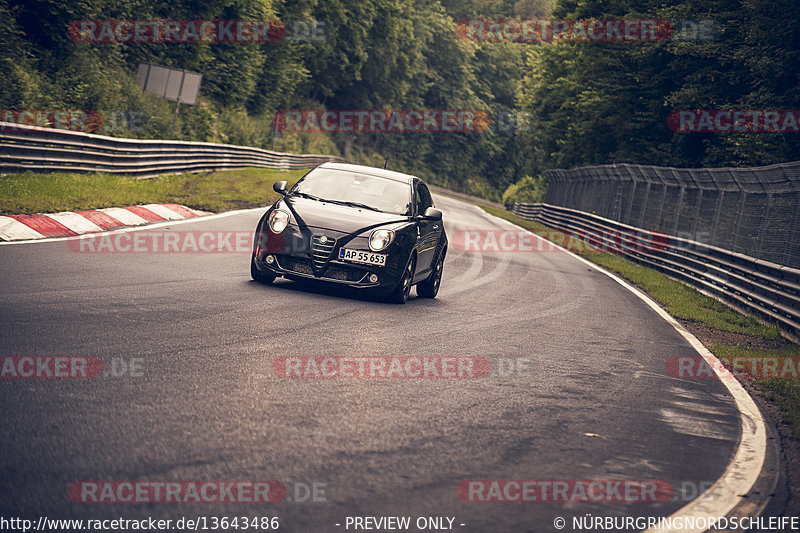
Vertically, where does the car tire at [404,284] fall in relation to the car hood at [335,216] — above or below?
below

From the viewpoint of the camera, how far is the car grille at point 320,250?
32.9 feet

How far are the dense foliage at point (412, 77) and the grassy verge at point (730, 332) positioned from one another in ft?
39.1

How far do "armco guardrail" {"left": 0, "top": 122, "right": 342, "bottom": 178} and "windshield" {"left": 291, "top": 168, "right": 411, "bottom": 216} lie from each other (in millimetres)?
7131

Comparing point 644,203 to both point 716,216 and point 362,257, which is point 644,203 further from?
point 362,257

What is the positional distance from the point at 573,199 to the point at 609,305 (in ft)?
76.7

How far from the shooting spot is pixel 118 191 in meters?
18.4

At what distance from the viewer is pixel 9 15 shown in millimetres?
26844

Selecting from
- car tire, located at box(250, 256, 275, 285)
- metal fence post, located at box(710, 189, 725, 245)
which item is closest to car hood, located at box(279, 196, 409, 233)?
car tire, located at box(250, 256, 275, 285)

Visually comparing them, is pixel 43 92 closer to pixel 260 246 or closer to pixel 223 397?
pixel 260 246

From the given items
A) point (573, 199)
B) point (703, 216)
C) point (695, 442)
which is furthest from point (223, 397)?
point (573, 199)

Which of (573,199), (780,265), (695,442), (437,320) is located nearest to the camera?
(695,442)

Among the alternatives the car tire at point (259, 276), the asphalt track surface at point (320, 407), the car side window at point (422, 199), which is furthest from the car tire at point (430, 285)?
the car tire at point (259, 276)

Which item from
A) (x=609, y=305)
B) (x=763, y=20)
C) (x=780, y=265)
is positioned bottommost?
(x=609, y=305)

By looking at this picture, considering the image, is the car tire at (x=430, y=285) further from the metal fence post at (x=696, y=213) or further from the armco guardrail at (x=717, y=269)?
the metal fence post at (x=696, y=213)
